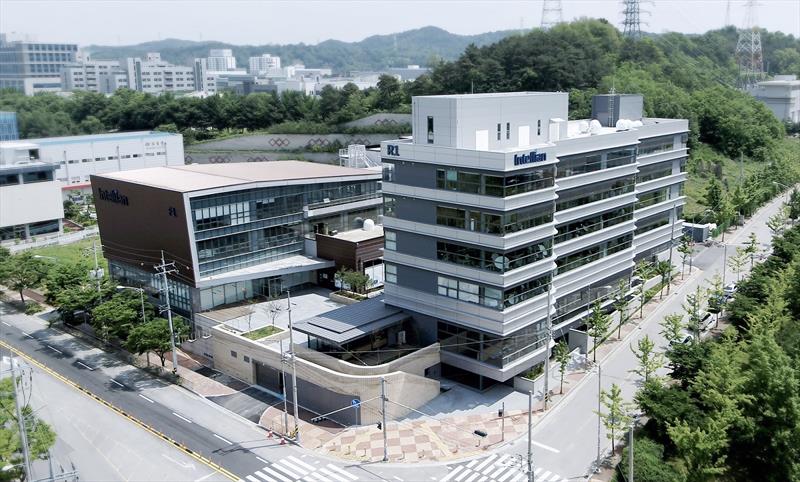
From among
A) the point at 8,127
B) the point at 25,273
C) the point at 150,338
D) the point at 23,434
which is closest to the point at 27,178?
→ the point at 25,273

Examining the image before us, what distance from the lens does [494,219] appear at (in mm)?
40875

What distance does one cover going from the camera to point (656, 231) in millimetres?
63250

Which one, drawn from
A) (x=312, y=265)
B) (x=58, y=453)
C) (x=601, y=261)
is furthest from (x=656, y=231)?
(x=58, y=453)

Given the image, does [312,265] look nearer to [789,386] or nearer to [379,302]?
[379,302]

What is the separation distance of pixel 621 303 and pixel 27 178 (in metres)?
73.0

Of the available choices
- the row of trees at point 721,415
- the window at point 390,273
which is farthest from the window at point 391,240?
the row of trees at point 721,415

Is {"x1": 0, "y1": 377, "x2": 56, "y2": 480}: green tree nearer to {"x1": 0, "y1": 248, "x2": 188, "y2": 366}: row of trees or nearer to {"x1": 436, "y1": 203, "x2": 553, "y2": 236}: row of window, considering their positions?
{"x1": 0, "y1": 248, "x2": 188, "y2": 366}: row of trees

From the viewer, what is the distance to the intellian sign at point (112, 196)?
57875 millimetres

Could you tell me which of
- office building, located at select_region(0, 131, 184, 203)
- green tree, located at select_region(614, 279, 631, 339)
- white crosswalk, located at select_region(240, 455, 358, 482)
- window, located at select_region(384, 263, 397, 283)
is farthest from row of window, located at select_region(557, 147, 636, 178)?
office building, located at select_region(0, 131, 184, 203)

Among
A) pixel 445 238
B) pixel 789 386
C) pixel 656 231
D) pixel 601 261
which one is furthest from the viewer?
pixel 656 231

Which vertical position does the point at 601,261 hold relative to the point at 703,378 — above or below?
above

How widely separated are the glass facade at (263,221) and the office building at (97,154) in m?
52.7

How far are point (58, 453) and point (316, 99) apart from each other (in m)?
108

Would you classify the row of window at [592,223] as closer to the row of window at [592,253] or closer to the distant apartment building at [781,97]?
the row of window at [592,253]
